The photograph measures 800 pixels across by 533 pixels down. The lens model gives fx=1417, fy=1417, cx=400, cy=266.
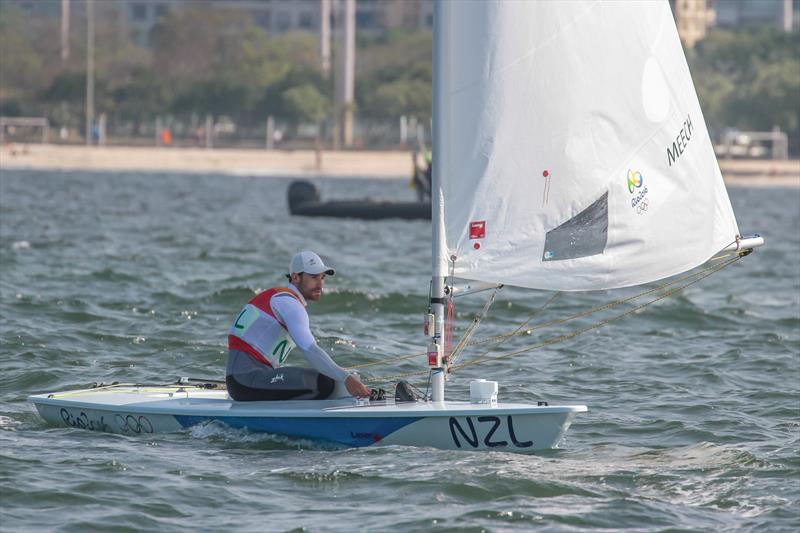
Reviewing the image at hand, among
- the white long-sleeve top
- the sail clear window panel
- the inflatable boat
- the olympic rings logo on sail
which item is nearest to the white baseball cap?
the white long-sleeve top

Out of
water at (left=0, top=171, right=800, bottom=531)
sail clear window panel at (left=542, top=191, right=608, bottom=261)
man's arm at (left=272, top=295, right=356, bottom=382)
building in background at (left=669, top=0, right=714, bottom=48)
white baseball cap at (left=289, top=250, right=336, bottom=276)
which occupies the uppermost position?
building in background at (left=669, top=0, right=714, bottom=48)

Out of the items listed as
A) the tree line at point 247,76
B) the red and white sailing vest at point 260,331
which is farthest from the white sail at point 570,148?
the tree line at point 247,76

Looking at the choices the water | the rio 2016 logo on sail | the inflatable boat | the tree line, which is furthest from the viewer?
the tree line

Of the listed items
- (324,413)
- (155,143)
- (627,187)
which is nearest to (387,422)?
(324,413)

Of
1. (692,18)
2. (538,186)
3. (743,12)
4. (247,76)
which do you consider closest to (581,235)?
(538,186)

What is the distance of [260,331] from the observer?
32.9 feet

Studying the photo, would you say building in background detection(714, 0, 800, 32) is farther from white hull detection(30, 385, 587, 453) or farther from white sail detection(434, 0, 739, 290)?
white hull detection(30, 385, 587, 453)

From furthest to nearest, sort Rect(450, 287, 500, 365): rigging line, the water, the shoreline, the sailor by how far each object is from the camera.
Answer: the shoreline, the sailor, Rect(450, 287, 500, 365): rigging line, the water

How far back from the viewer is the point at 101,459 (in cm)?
947

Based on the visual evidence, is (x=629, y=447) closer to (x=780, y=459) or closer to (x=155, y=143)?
(x=780, y=459)

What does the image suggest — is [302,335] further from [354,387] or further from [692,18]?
[692,18]

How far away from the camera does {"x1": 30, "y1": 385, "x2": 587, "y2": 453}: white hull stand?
943cm

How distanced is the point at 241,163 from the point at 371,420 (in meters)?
58.3

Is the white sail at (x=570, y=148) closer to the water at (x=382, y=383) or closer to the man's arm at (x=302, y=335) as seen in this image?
the man's arm at (x=302, y=335)
